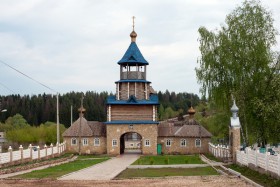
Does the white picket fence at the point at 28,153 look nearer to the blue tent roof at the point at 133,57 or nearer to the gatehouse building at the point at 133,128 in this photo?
the gatehouse building at the point at 133,128

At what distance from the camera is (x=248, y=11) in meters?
33.1

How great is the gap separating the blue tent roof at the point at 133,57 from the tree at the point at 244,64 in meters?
15.9

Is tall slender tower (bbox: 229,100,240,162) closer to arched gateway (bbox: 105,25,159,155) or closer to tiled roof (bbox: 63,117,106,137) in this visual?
arched gateway (bbox: 105,25,159,155)

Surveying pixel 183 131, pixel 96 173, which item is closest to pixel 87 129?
pixel 183 131

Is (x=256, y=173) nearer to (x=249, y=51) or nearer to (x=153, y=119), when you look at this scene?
(x=249, y=51)

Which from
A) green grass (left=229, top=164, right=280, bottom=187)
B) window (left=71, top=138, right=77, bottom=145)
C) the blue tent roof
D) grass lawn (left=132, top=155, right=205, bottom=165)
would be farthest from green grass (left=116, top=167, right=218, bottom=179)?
the blue tent roof

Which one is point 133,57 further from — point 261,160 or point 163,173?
point 261,160

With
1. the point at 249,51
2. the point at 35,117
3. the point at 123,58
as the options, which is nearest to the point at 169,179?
the point at 249,51

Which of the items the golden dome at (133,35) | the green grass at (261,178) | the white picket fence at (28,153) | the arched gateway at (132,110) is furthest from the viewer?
the golden dome at (133,35)

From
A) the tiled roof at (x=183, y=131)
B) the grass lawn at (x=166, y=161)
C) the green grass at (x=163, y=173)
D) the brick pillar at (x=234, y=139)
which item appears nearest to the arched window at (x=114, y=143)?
the tiled roof at (x=183, y=131)

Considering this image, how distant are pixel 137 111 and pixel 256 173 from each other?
2895 cm

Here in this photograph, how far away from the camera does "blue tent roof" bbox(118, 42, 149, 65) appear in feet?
166

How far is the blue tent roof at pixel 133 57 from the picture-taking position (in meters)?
50.5

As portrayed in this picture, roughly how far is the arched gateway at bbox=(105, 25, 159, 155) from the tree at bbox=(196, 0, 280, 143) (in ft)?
47.8
